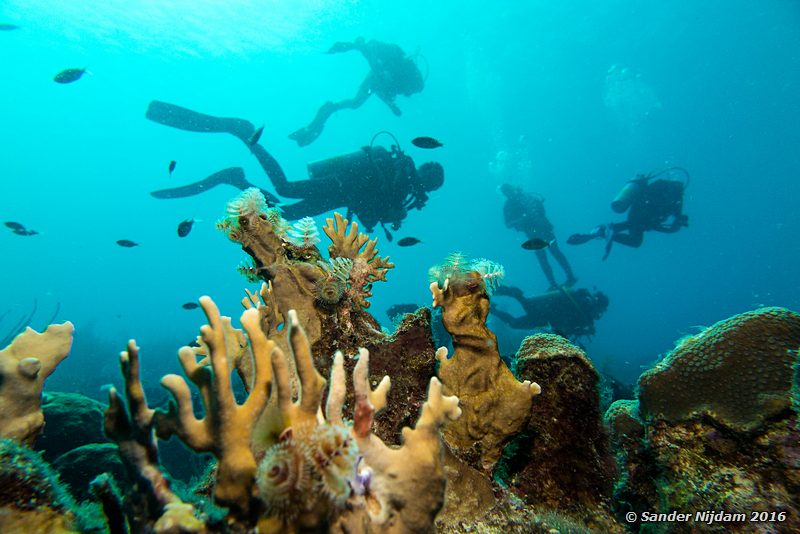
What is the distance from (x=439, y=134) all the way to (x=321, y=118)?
94274mm

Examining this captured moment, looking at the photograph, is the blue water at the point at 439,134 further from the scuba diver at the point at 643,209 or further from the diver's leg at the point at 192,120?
the scuba diver at the point at 643,209

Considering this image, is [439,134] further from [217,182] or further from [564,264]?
[217,182]

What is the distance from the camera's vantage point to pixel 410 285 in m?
134

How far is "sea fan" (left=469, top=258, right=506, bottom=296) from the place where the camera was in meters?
2.50

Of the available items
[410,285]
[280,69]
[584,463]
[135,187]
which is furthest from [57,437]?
[135,187]

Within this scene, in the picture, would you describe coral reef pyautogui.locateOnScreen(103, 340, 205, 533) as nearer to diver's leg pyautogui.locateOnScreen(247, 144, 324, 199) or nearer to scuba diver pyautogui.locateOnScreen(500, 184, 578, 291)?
diver's leg pyautogui.locateOnScreen(247, 144, 324, 199)

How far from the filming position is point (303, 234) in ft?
9.76

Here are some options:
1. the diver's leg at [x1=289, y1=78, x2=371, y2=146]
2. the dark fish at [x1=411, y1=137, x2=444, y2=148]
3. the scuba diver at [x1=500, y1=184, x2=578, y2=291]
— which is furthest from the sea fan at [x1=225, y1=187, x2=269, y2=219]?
the scuba diver at [x1=500, y1=184, x2=578, y2=291]

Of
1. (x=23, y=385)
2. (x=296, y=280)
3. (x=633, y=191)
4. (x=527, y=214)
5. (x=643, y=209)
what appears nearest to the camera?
(x=23, y=385)

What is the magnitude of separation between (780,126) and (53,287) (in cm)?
22240

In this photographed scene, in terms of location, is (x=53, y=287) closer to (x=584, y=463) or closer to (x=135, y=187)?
(x=135, y=187)

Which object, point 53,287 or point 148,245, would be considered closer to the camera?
point 53,287

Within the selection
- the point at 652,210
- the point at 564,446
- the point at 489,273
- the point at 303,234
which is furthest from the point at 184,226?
the point at 652,210

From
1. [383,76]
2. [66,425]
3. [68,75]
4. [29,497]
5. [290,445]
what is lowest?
[66,425]
